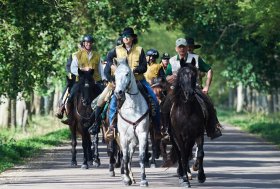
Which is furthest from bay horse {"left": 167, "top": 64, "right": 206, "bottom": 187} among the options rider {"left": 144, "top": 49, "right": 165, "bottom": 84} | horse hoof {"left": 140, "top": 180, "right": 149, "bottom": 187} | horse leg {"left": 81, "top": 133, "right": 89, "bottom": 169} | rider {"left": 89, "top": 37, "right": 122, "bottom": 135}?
rider {"left": 144, "top": 49, "right": 165, "bottom": 84}

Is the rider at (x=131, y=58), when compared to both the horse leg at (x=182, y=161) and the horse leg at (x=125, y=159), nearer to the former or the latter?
the horse leg at (x=125, y=159)

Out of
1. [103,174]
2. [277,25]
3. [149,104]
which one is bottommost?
[103,174]

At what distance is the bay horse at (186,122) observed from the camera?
1953 cm

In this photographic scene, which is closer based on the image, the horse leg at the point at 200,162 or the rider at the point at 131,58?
the horse leg at the point at 200,162

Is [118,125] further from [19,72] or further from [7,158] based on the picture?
[19,72]

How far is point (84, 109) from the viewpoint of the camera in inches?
978

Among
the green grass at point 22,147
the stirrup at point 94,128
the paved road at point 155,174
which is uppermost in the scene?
the stirrup at point 94,128

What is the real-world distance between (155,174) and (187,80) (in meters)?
3.38

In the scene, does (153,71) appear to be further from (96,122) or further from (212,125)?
(212,125)

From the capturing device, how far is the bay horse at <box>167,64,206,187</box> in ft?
64.1

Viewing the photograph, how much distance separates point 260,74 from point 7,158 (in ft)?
104

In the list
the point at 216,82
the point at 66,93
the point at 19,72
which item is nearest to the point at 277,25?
the point at 19,72

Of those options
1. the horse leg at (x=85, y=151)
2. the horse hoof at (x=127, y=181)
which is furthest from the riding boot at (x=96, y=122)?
the horse hoof at (x=127, y=181)

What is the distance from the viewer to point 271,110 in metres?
68.7
